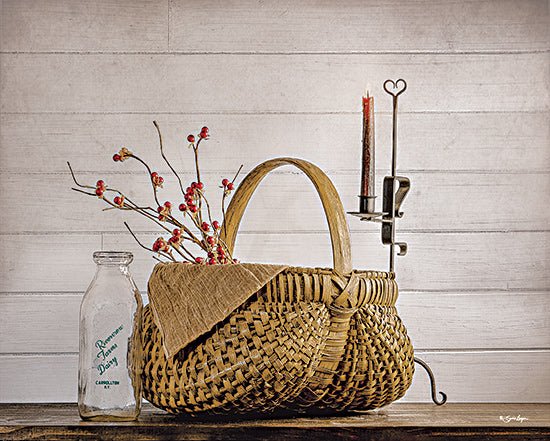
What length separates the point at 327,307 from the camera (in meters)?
0.89

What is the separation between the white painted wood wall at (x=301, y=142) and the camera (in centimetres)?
122

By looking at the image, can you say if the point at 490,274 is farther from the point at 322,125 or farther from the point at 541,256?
the point at 322,125

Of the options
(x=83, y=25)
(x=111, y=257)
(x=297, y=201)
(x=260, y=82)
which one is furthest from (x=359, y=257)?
(x=83, y=25)

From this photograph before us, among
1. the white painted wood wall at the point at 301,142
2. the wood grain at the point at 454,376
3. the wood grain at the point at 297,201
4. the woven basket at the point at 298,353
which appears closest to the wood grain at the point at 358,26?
the white painted wood wall at the point at 301,142

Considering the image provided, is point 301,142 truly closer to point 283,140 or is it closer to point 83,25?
point 283,140

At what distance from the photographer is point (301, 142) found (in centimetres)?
125

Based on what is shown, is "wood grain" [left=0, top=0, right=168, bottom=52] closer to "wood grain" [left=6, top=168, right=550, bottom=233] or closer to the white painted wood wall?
the white painted wood wall

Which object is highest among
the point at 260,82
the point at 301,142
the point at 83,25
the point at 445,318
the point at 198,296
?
the point at 83,25

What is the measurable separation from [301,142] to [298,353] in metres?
0.51

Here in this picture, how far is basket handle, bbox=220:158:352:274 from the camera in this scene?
0.95 metres

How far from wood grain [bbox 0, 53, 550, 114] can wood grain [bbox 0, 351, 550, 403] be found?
0.47m

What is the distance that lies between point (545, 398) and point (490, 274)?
255 millimetres
